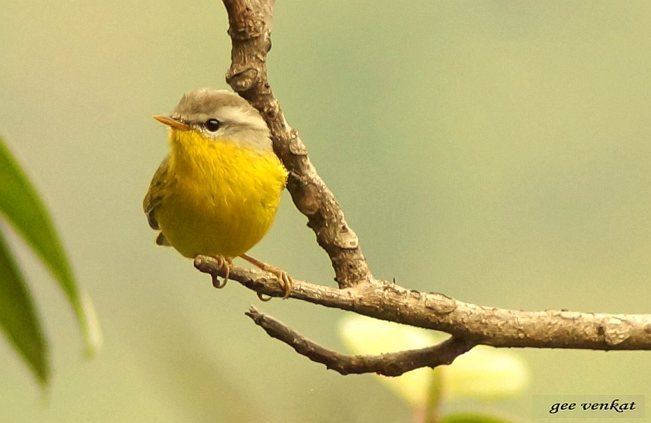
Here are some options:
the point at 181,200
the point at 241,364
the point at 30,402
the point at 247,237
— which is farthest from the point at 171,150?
the point at 30,402

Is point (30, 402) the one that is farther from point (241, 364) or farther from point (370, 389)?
point (370, 389)

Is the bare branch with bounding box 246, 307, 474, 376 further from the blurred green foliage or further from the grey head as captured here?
the blurred green foliage

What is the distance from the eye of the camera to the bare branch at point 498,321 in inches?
51.5

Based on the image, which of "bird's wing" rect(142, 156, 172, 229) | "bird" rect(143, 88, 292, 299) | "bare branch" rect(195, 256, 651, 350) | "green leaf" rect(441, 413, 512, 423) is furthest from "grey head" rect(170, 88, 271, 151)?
"green leaf" rect(441, 413, 512, 423)

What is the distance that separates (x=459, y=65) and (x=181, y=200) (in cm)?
195

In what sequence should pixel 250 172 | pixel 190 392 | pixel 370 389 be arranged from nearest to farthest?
pixel 190 392 → pixel 370 389 → pixel 250 172

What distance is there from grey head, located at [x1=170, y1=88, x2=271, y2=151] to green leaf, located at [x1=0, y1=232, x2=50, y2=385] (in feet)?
1.81

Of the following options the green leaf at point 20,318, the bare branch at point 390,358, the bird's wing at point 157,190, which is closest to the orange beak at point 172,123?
the bird's wing at point 157,190

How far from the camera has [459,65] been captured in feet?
10.9

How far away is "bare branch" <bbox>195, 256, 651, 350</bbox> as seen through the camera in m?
1.31

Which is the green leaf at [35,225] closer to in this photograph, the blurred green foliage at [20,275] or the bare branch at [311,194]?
the blurred green foliage at [20,275]

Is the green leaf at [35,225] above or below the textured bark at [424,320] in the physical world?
below

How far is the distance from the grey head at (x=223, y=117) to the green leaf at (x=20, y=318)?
553 mm

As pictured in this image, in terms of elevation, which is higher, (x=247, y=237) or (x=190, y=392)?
(x=247, y=237)
